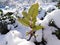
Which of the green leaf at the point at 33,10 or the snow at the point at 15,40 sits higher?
the green leaf at the point at 33,10

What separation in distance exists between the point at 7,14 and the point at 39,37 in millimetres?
2041

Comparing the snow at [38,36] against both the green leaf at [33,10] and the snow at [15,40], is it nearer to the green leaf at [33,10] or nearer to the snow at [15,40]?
the snow at [15,40]

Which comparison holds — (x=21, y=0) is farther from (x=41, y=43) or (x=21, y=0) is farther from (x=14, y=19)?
(x=41, y=43)

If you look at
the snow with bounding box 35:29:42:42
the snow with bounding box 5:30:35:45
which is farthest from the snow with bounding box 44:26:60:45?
the snow with bounding box 5:30:35:45

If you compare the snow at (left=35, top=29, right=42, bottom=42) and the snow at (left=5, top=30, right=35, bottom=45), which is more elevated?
the snow at (left=35, top=29, right=42, bottom=42)

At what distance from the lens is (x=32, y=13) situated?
103 inches

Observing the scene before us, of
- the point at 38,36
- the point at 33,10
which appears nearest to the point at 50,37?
the point at 38,36

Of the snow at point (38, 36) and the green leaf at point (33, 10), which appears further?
the snow at point (38, 36)

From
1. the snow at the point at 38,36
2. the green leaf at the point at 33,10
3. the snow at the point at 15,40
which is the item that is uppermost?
the green leaf at the point at 33,10

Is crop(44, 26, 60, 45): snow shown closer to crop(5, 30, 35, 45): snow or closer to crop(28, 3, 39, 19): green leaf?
crop(5, 30, 35, 45): snow

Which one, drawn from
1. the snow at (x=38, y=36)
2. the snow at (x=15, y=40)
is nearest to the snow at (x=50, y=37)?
the snow at (x=38, y=36)

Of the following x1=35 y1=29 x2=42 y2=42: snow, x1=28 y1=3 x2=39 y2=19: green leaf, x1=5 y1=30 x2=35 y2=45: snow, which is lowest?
x1=5 y1=30 x2=35 y2=45: snow

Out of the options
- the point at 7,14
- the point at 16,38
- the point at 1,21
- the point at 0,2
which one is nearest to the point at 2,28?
the point at 1,21

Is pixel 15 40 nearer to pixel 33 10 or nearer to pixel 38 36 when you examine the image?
pixel 38 36
